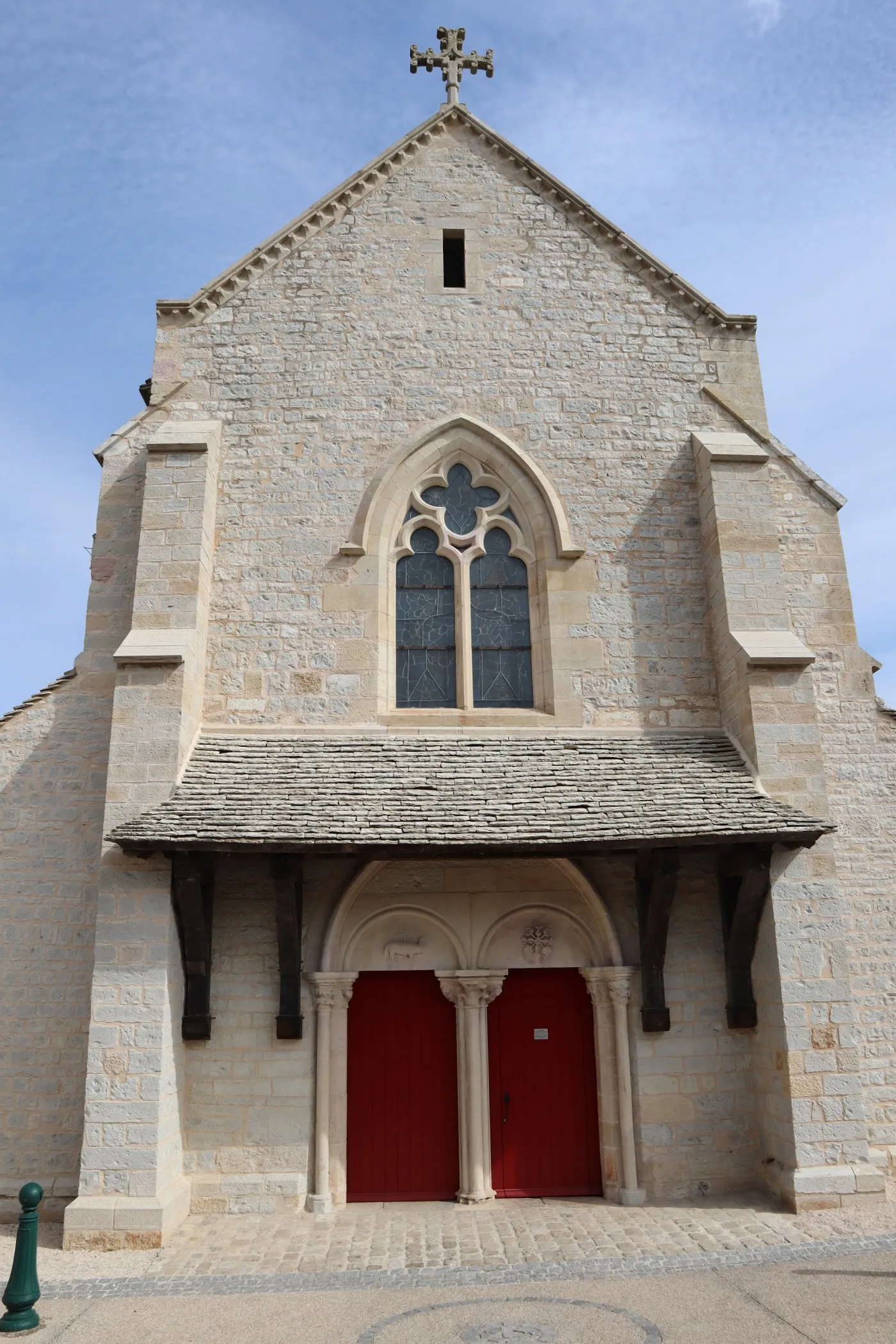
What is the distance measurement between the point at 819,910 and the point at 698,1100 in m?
1.97

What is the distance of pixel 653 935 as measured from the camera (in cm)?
841

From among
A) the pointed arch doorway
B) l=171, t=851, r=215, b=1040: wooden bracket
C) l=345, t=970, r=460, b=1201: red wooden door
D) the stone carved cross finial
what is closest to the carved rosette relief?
the pointed arch doorway

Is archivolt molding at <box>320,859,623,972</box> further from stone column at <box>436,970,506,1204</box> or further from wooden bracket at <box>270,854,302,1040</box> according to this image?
wooden bracket at <box>270,854,302,1040</box>

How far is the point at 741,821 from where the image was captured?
26.3 ft

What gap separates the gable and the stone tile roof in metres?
4.91

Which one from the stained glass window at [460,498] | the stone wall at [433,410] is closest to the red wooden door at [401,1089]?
the stone wall at [433,410]

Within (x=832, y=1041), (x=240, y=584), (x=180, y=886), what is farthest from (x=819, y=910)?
(x=240, y=584)

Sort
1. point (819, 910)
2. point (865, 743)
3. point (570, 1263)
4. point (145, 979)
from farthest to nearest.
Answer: point (865, 743) → point (819, 910) → point (145, 979) → point (570, 1263)

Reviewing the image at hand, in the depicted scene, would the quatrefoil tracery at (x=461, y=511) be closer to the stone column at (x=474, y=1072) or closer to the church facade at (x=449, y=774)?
the church facade at (x=449, y=774)

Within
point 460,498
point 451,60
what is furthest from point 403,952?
point 451,60

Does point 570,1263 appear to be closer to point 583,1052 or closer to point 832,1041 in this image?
point 583,1052

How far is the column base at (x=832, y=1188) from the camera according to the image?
758cm

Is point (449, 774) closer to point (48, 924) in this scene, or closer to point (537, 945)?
point (537, 945)

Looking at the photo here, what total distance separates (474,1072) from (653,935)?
198 centimetres
